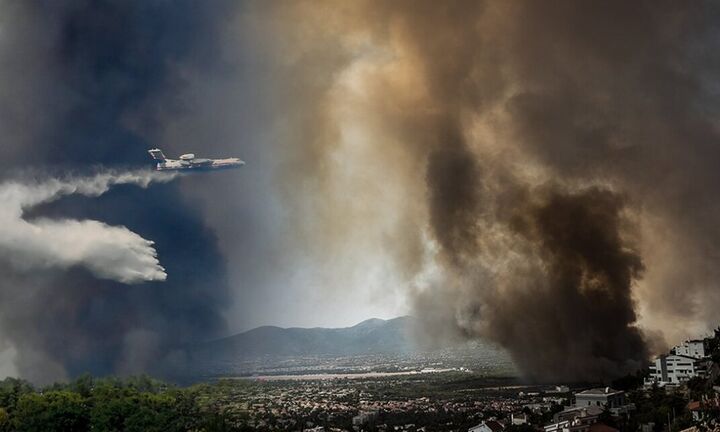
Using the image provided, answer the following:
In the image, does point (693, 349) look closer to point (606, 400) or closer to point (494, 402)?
point (606, 400)

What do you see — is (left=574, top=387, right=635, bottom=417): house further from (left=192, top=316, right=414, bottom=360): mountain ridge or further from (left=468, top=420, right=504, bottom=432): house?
(left=192, top=316, right=414, bottom=360): mountain ridge

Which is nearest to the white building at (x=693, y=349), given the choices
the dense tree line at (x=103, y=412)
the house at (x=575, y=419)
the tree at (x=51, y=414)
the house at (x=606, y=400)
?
the house at (x=606, y=400)

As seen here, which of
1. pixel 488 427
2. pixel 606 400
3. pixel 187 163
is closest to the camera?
pixel 488 427

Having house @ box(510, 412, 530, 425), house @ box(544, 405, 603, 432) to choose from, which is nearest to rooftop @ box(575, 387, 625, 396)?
house @ box(544, 405, 603, 432)

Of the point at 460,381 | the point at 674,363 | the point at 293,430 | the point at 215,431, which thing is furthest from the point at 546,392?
the point at 215,431

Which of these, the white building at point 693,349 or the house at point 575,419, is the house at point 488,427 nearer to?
the house at point 575,419

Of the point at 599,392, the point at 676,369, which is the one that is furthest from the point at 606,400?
the point at 676,369

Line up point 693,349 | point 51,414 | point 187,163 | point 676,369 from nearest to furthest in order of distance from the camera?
point 51,414 → point 676,369 → point 693,349 → point 187,163
